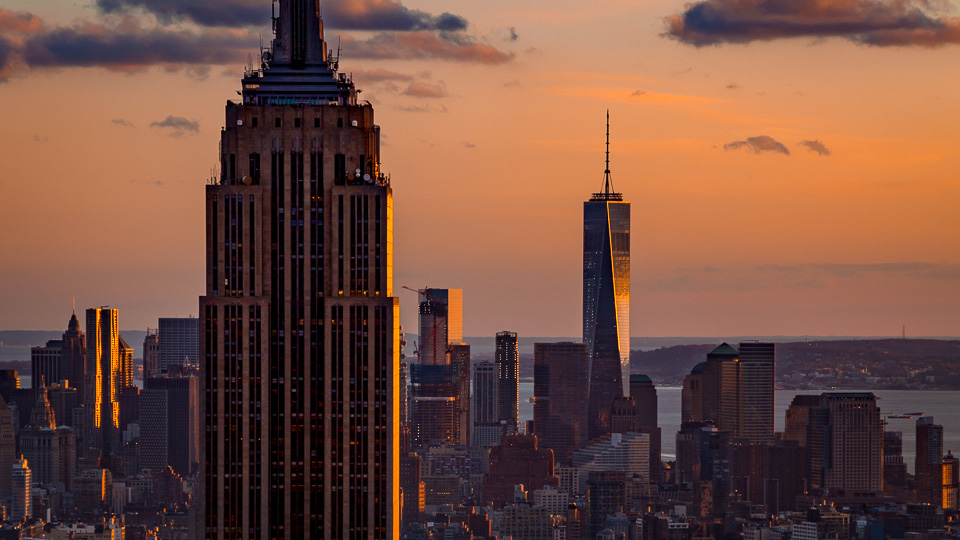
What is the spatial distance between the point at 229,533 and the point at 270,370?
6.06 metres

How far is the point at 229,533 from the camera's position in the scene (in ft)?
225

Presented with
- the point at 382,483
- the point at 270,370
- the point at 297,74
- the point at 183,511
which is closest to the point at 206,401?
the point at 270,370

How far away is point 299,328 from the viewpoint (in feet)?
225

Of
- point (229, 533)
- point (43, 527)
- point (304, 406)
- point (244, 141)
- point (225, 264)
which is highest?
point (244, 141)

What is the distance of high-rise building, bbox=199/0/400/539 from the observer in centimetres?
6806

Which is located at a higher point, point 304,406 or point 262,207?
point 262,207

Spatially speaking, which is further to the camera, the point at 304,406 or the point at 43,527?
the point at 43,527

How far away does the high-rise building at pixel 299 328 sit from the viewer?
68062 mm

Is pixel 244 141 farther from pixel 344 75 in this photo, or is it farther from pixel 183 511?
pixel 183 511

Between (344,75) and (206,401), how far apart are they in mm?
13076

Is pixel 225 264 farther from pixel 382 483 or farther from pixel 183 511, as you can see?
pixel 183 511

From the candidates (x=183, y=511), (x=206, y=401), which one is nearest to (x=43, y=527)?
(x=183, y=511)

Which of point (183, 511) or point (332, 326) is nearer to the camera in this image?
point (332, 326)

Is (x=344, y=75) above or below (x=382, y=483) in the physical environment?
above
